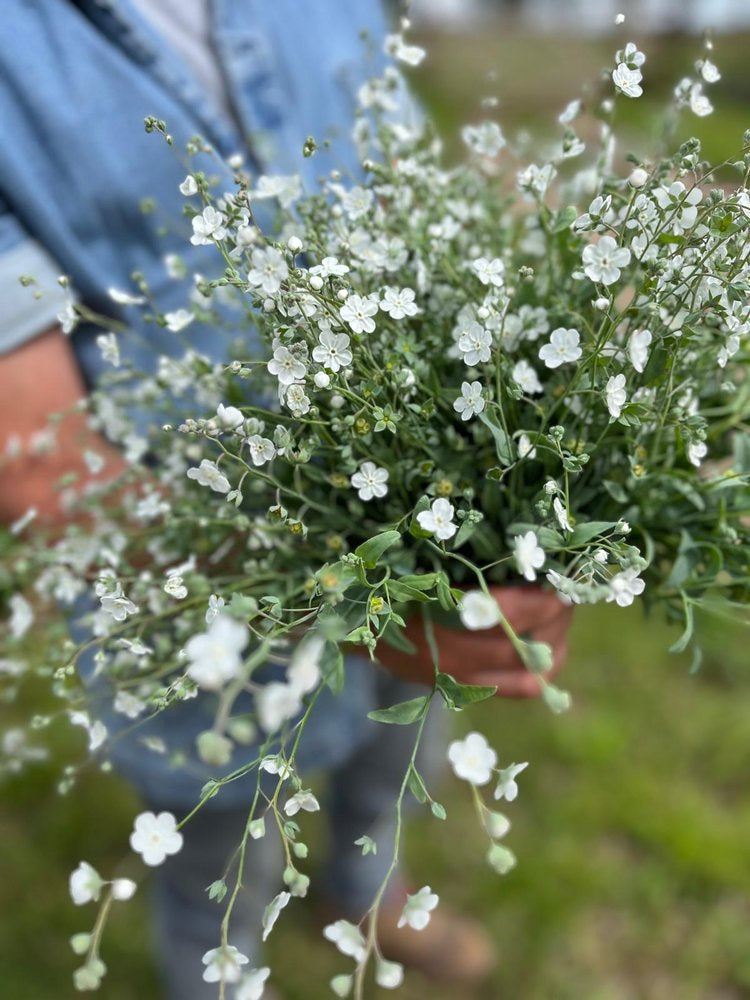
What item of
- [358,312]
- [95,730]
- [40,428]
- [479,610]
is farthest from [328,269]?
[40,428]

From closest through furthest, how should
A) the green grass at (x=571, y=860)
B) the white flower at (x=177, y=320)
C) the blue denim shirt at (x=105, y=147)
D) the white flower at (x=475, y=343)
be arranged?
1. the white flower at (x=475, y=343)
2. the white flower at (x=177, y=320)
3. the blue denim shirt at (x=105, y=147)
4. the green grass at (x=571, y=860)

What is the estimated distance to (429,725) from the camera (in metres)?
1.50

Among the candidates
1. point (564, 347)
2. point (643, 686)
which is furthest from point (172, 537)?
point (643, 686)

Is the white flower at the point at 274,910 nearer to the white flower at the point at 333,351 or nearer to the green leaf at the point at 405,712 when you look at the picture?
the green leaf at the point at 405,712

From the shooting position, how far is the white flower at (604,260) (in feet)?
2.03

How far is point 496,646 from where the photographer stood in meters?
0.86

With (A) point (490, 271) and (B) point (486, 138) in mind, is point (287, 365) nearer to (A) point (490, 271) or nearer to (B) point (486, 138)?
(A) point (490, 271)

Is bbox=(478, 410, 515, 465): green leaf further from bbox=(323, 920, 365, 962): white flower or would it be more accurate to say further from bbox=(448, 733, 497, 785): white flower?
bbox=(323, 920, 365, 962): white flower

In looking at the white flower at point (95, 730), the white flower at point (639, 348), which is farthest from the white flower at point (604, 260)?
the white flower at point (95, 730)

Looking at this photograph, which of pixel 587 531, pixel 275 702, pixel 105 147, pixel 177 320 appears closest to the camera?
pixel 275 702

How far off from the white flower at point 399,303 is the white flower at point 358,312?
2 cm

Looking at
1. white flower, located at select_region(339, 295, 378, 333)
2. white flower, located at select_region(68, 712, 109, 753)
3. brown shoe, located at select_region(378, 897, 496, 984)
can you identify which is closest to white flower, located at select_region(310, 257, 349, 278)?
white flower, located at select_region(339, 295, 378, 333)

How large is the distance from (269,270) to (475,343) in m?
0.15

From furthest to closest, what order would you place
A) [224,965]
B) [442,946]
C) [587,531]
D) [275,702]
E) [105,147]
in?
[442,946] → [105,147] → [587,531] → [224,965] → [275,702]
